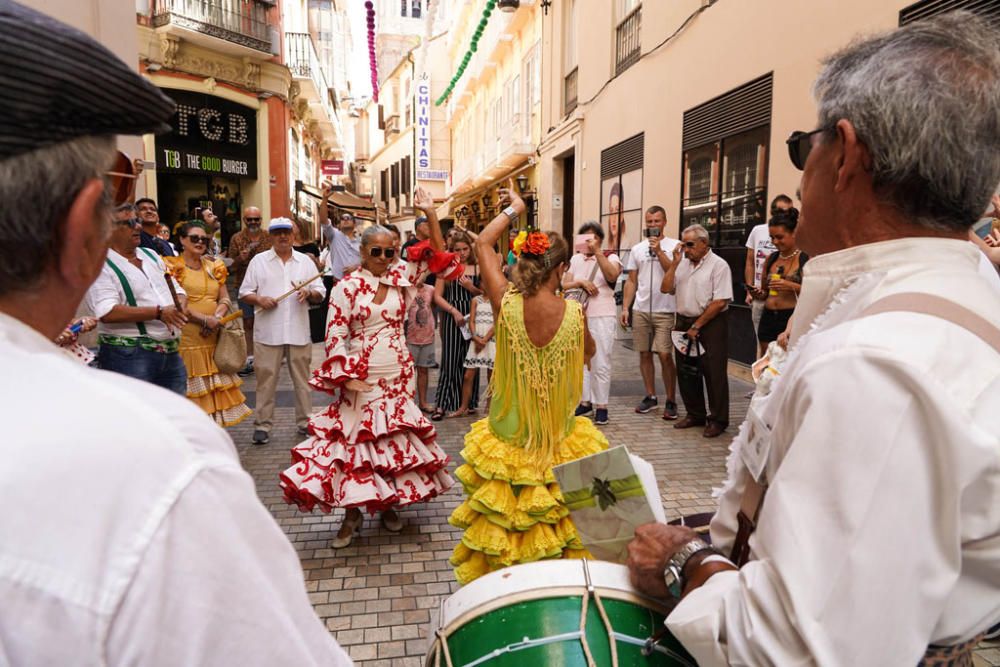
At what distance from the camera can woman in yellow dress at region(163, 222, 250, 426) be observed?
524 cm

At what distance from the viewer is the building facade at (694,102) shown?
712 cm

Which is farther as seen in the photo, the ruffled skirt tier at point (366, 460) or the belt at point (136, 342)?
the belt at point (136, 342)

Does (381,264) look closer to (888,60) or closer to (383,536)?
(383,536)

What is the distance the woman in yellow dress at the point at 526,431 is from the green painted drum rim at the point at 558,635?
1.56 m

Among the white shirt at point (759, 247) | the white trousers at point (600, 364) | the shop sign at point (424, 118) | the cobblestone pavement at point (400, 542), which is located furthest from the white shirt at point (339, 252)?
the shop sign at point (424, 118)

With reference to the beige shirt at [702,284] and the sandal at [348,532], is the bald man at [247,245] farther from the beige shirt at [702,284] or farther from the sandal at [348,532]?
the beige shirt at [702,284]

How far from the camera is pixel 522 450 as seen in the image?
10.4ft

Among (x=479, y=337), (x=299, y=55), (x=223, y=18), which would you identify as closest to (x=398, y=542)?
(x=479, y=337)

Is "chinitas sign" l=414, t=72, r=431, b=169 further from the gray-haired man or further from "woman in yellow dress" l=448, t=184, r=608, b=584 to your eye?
the gray-haired man

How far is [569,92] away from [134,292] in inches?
514

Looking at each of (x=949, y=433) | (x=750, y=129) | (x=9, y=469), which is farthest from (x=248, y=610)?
(x=750, y=129)

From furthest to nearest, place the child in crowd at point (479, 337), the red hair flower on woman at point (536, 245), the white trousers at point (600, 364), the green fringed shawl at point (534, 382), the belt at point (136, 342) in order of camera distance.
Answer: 1. the child in crowd at point (479, 337)
2. the white trousers at point (600, 364)
3. the belt at point (136, 342)
4. the red hair flower on woman at point (536, 245)
5. the green fringed shawl at point (534, 382)

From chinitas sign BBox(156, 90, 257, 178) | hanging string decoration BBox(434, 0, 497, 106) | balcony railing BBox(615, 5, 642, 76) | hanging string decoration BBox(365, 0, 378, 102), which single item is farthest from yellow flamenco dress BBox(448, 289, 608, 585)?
hanging string decoration BBox(365, 0, 378, 102)

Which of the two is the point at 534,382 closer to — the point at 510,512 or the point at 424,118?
the point at 510,512
